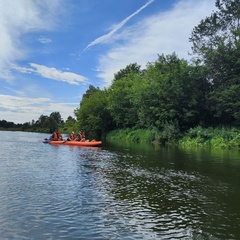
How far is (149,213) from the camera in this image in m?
8.77

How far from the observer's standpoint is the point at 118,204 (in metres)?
9.62

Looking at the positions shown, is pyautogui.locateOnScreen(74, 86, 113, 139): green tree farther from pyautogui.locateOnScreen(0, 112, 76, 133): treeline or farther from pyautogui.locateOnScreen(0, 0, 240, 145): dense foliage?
pyautogui.locateOnScreen(0, 112, 76, 133): treeline

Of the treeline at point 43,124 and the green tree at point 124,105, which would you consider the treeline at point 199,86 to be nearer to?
the green tree at point 124,105

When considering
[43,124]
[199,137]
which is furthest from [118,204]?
[43,124]

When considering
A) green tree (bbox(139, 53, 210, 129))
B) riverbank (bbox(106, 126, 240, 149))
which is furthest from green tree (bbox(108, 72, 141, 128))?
green tree (bbox(139, 53, 210, 129))

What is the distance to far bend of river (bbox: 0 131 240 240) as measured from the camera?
727 centimetres

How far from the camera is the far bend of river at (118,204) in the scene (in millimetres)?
7273

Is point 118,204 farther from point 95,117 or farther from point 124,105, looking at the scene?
point 95,117

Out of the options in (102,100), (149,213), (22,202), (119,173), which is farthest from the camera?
(102,100)

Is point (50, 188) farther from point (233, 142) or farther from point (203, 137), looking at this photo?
point (203, 137)

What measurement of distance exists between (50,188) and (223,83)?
1351 inches

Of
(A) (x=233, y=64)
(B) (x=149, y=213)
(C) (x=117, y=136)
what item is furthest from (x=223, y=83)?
(B) (x=149, y=213)

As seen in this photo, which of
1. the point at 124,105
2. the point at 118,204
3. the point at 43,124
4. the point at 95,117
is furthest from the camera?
the point at 43,124

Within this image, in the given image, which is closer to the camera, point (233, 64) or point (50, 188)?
point (50, 188)
